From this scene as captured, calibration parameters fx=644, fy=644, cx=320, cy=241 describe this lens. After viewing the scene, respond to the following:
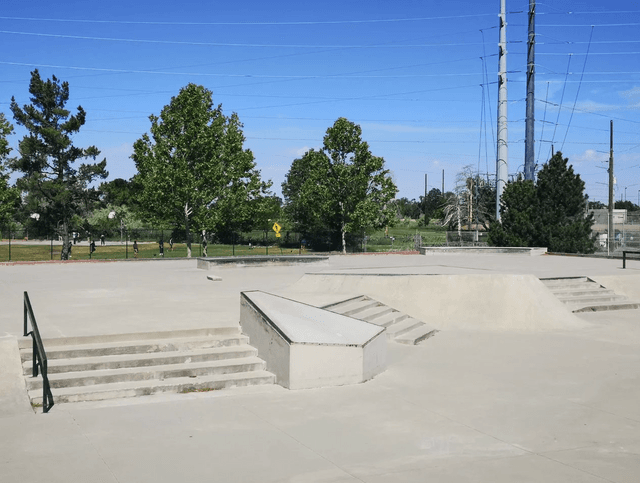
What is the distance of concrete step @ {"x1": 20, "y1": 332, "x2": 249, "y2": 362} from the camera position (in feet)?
31.6

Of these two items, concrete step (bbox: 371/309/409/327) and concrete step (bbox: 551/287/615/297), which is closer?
concrete step (bbox: 371/309/409/327)

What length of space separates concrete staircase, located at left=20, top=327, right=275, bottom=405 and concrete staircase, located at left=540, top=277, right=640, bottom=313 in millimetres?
12195

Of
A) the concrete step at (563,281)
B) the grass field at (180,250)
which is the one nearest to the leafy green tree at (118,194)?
the grass field at (180,250)

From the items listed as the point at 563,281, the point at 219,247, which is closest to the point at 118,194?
the point at 219,247

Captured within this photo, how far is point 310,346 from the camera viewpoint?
955 cm

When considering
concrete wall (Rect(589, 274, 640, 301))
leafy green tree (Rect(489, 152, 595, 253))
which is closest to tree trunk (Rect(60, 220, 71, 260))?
leafy green tree (Rect(489, 152, 595, 253))

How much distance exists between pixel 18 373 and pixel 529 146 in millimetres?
43543

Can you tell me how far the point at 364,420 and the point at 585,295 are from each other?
14224 mm

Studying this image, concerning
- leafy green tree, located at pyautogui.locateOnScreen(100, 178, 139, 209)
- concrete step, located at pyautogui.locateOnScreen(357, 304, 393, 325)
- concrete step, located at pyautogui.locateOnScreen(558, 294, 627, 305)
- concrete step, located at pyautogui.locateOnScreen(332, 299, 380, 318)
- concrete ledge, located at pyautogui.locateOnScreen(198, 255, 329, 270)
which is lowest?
concrete step, located at pyautogui.locateOnScreen(558, 294, 627, 305)

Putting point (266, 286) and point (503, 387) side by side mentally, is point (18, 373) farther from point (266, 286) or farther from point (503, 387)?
point (266, 286)

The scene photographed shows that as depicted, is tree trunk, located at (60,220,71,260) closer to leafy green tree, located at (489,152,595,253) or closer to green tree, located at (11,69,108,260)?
green tree, located at (11,69,108,260)

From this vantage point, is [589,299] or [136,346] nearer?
[136,346]

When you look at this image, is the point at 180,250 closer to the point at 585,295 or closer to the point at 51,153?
the point at 51,153

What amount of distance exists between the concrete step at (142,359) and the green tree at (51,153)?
38.4 m
